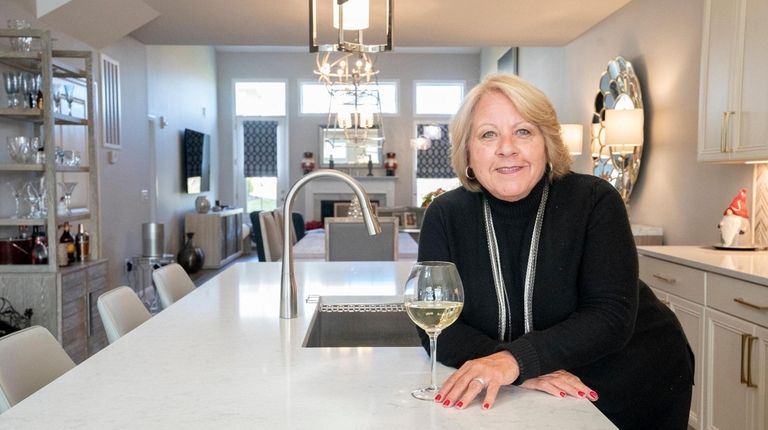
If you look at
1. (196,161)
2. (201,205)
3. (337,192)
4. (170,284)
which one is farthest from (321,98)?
(170,284)

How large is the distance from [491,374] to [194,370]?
1.83ft

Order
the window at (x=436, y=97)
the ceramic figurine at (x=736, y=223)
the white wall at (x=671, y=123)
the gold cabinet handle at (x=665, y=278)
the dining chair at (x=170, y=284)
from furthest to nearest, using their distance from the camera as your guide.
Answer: the window at (x=436, y=97) → the white wall at (x=671, y=123) → the ceramic figurine at (x=736, y=223) → the gold cabinet handle at (x=665, y=278) → the dining chair at (x=170, y=284)

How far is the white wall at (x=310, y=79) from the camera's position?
11133 millimetres

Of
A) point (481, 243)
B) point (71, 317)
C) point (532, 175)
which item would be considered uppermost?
point (532, 175)

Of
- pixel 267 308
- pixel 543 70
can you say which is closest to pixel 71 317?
pixel 267 308

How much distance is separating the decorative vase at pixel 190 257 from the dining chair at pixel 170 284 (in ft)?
19.5

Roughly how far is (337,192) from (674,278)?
8.83 meters

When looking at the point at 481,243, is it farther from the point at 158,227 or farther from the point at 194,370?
the point at 158,227

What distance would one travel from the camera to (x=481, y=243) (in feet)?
4.46

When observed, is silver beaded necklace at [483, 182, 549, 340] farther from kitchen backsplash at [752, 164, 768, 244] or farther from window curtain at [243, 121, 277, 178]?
window curtain at [243, 121, 277, 178]

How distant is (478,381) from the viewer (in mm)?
1036

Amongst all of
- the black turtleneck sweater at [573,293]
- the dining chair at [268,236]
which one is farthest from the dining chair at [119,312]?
the dining chair at [268,236]

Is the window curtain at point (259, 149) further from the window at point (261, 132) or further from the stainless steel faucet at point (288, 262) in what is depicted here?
the stainless steel faucet at point (288, 262)

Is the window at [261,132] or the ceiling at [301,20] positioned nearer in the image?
the ceiling at [301,20]
